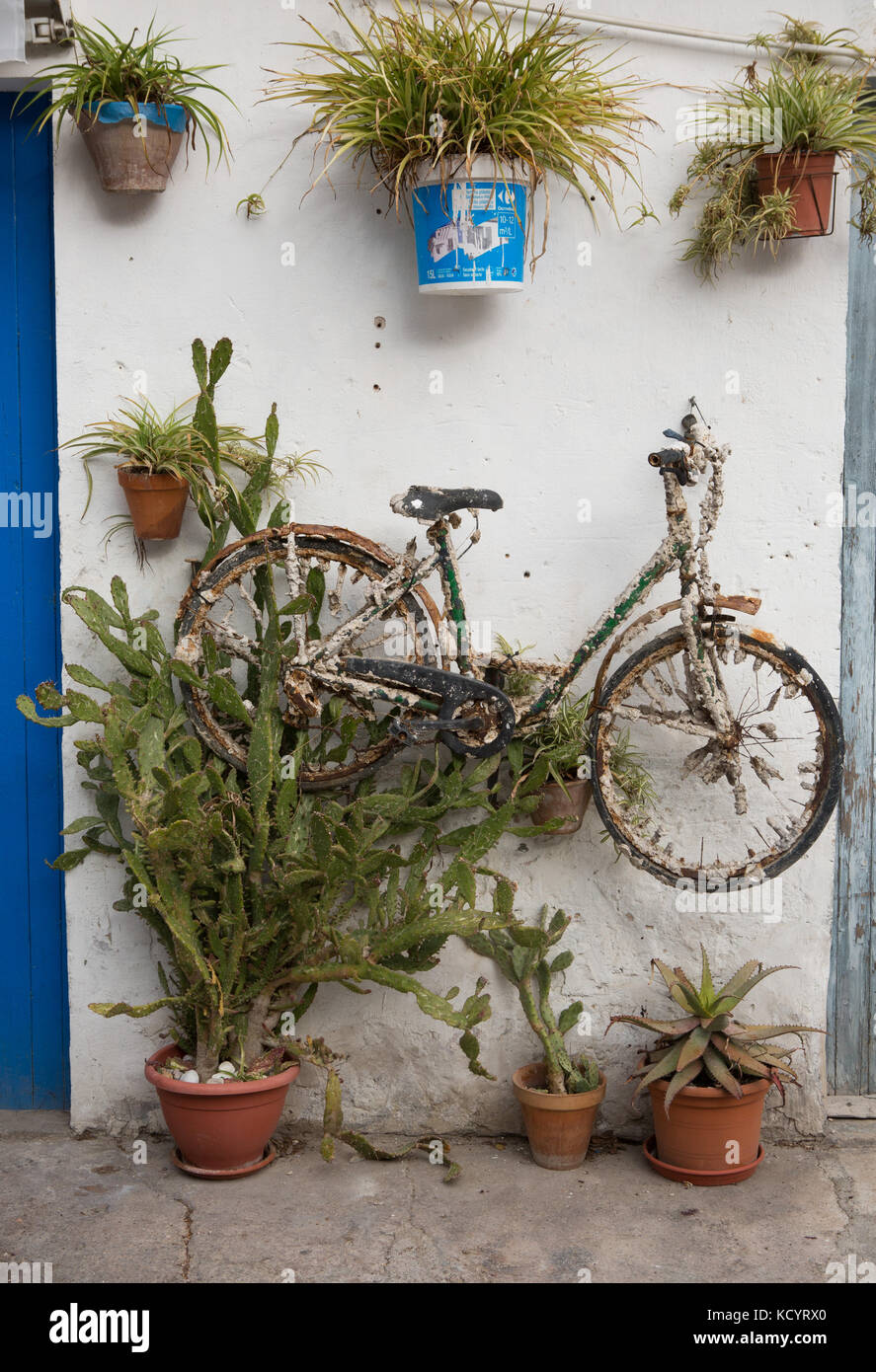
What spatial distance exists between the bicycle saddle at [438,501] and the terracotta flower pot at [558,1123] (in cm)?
174

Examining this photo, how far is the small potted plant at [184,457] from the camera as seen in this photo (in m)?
3.56

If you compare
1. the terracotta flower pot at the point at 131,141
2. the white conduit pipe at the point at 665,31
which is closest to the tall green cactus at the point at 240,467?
the terracotta flower pot at the point at 131,141

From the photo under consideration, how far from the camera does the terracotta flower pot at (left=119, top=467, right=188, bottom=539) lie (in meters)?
3.58

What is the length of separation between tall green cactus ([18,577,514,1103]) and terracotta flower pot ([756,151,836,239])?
5.95 feet

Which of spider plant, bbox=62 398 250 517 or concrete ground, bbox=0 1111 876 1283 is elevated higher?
spider plant, bbox=62 398 250 517

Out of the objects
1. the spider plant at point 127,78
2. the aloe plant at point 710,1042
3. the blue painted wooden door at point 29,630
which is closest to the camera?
the spider plant at point 127,78

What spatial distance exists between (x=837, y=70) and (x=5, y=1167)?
13.5 ft

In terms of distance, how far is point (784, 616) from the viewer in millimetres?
3832

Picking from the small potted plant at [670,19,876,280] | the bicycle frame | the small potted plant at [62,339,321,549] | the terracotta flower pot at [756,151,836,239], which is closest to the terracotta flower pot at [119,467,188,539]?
the small potted plant at [62,339,321,549]

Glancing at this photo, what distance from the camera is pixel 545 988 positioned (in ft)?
12.6

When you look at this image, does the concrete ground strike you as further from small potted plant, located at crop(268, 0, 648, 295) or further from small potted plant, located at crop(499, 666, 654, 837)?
small potted plant, located at crop(268, 0, 648, 295)

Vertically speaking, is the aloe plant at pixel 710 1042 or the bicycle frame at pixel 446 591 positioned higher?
the bicycle frame at pixel 446 591

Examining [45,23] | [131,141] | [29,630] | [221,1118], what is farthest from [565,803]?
[45,23]

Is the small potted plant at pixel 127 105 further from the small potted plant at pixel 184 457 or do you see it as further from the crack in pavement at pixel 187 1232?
the crack in pavement at pixel 187 1232
